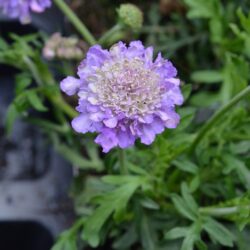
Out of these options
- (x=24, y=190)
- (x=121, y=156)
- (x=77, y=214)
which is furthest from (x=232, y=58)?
(x=24, y=190)

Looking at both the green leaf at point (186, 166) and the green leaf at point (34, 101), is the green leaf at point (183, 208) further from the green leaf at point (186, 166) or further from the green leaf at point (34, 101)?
the green leaf at point (34, 101)

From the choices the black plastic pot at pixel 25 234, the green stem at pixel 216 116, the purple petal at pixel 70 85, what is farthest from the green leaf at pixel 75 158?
the purple petal at pixel 70 85

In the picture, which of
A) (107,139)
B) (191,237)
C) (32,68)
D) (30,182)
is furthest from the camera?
(30,182)

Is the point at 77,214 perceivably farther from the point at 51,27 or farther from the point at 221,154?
the point at 51,27

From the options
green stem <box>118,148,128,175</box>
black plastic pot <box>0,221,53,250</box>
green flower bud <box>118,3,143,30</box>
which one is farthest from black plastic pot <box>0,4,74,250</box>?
green flower bud <box>118,3,143,30</box>

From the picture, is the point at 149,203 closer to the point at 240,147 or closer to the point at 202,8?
the point at 240,147

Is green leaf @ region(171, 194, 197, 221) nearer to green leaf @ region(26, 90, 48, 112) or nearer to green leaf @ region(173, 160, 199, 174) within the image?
green leaf @ region(173, 160, 199, 174)

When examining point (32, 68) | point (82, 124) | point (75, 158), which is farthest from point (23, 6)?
point (82, 124)
